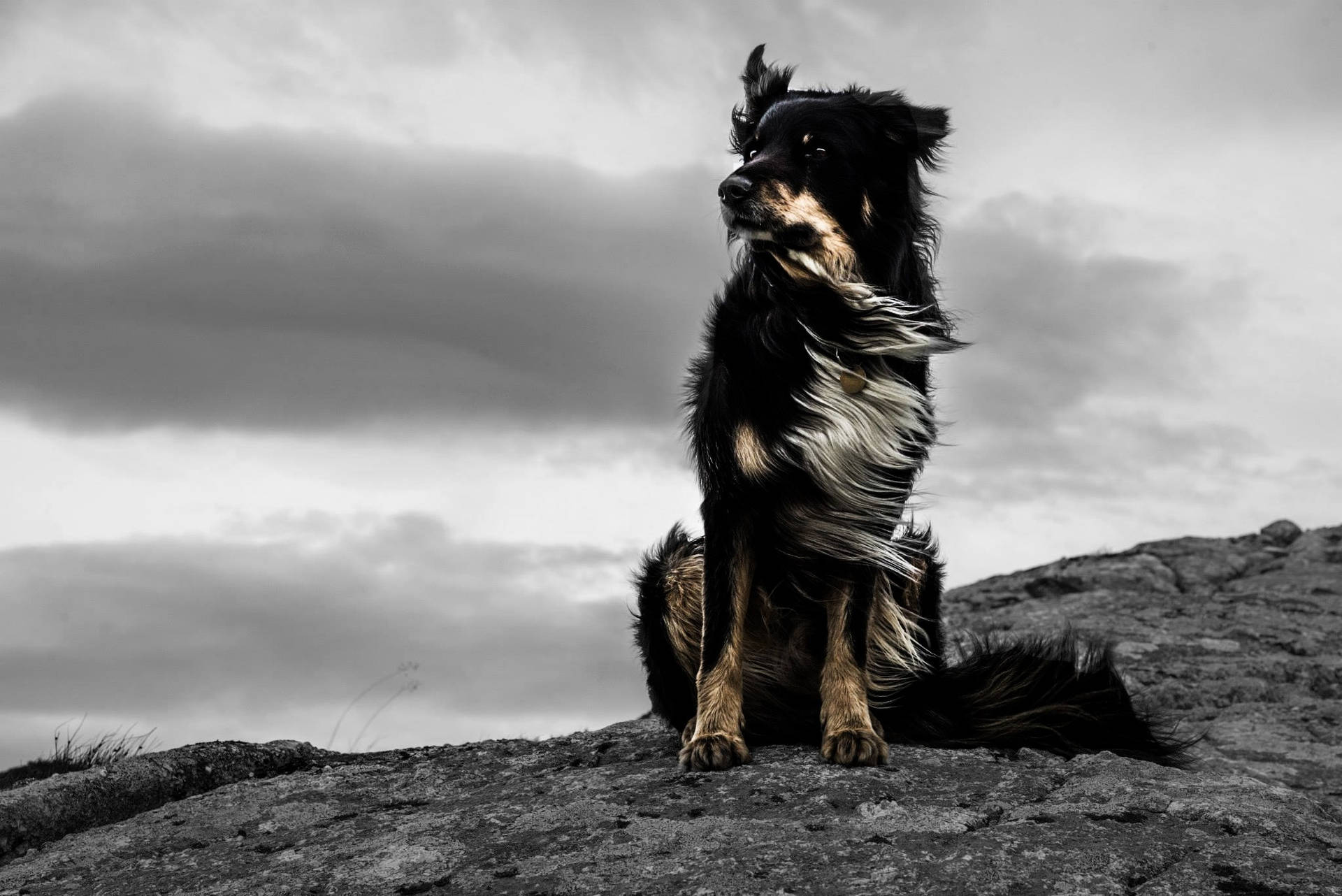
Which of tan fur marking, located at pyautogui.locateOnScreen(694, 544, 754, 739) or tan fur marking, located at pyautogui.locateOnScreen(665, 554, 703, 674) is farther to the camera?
tan fur marking, located at pyautogui.locateOnScreen(665, 554, 703, 674)

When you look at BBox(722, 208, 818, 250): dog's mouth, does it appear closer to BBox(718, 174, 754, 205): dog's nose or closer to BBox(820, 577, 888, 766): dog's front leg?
BBox(718, 174, 754, 205): dog's nose

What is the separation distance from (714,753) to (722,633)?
0.40 meters

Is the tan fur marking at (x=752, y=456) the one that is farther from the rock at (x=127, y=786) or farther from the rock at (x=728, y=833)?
the rock at (x=127, y=786)

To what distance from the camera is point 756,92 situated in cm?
458

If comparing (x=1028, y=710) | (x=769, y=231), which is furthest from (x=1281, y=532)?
(x=769, y=231)

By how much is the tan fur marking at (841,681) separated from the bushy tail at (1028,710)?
1.25 ft

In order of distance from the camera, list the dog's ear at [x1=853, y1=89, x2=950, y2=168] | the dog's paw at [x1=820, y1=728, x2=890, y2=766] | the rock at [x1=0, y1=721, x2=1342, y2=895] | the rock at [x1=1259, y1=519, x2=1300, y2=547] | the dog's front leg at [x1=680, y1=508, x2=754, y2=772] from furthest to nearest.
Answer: the rock at [x1=1259, y1=519, x2=1300, y2=547]
the dog's ear at [x1=853, y1=89, x2=950, y2=168]
the dog's front leg at [x1=680, y1=508, x2=754, y2=772]
the dog's paw at [x1=820, y1=728, x2=890, y2=766]
the rock at [x1=0, y1=721, x2=1342, y2=895]

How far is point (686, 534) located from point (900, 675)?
1.01 metres

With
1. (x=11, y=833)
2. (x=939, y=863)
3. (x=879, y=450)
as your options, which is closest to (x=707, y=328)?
(x=879, y=450)

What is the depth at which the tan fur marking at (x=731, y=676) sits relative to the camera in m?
3.87

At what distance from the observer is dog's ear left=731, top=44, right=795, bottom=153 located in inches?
178

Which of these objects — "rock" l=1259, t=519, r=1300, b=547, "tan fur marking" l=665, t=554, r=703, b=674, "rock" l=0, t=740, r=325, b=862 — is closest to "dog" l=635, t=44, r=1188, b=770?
"tan fur marking" l=665, t=554, r=703, b=674

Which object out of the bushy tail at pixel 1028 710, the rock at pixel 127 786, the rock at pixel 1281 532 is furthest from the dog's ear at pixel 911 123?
the rock at pixel 1281 532

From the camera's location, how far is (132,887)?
11.6 ft
